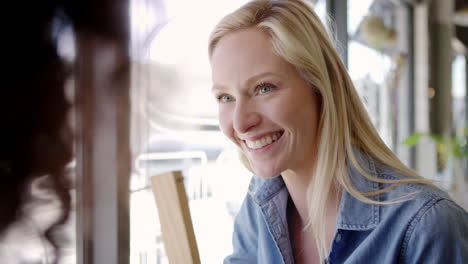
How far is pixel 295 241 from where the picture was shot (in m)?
0.97

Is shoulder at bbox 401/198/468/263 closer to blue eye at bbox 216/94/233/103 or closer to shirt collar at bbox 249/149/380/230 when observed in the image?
shirt collar at bbox 249/149/380/230

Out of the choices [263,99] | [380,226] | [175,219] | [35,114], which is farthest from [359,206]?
[35,114]

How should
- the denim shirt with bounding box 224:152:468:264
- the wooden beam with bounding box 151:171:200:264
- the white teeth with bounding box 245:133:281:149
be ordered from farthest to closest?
the white teeth with bounding box 245:133:281:149, the denim shirt with bounding box 224:152:468:264, the wooden beam with bounding box 151:171:200:264

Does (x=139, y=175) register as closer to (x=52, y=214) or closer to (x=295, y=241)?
(x=52, y=214)

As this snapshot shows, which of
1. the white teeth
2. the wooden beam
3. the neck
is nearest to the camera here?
the wooden beam

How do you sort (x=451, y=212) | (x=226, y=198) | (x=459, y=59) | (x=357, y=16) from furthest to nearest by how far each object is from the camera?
(x=459, y=59)
(x=357, y=16)
(x=226, y=198)
(x=451, y=212)

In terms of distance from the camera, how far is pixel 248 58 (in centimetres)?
77

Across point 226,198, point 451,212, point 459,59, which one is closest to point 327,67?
point 451,212

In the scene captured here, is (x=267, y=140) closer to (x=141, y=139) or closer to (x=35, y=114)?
(x=141, y=139)

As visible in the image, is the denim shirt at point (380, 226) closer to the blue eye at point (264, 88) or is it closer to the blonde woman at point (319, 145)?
the blonde woman at point (319, 145)

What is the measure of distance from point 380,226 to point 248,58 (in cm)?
42


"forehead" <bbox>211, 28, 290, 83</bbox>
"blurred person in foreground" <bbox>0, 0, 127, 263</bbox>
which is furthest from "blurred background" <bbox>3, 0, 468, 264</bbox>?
"forehead" <bbox>211, 28, 290, 83</bbox>

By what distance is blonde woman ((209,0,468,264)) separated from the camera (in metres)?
0.75

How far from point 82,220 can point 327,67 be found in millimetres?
616
